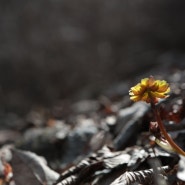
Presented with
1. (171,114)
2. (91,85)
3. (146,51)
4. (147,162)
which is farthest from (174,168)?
(146,51)

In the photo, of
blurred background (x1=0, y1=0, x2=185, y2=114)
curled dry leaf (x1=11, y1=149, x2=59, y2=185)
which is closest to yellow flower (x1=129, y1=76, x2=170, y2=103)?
curled dry leaf (x1=11, y1=149, x2=59, y2=185)

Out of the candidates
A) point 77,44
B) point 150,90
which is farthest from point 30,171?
point 77,44

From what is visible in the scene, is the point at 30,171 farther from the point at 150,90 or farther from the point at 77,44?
the point at 77,44

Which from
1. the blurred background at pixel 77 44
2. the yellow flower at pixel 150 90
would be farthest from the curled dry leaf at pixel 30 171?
the blurred background at pixel 77 44

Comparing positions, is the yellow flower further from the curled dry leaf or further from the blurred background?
the blurred background

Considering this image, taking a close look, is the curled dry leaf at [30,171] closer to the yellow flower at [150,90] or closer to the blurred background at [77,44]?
the yellow flower at [150,90]

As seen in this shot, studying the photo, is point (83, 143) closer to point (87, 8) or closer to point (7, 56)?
point (7, 56)
